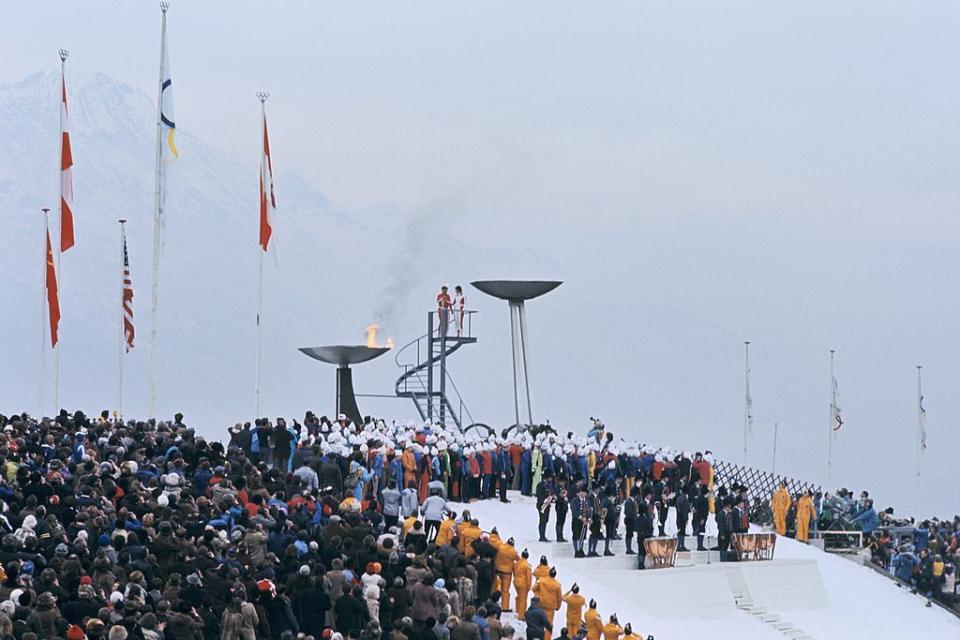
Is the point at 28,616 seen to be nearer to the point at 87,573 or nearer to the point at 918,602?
the point at 87,573

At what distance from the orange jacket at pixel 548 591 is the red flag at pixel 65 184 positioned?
16.0 metres

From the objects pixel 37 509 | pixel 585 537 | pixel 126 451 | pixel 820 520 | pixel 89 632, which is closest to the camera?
pixel 89 632

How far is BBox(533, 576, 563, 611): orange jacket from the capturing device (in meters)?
28.7

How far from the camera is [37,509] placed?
73.3 ft

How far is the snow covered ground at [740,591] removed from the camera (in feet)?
113

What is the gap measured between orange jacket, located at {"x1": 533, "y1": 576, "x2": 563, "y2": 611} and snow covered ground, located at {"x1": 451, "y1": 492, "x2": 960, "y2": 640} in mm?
3744

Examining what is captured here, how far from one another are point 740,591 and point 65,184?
16818mm

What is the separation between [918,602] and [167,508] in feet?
71.3

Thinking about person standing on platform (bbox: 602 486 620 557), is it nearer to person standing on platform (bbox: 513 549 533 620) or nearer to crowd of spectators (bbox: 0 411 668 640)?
crowd of spectators (bbox: 0 411 668 640)

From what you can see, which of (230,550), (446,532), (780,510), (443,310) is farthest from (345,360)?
(230,550)

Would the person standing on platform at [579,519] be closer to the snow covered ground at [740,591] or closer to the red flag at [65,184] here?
the snow covered ground at [740,591]

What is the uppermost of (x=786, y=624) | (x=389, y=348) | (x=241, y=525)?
(x=389, y=348)

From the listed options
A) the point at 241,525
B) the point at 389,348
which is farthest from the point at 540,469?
the point at 241,525

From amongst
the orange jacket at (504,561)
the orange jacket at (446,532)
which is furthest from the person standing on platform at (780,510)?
the orange jacket at (446,532)
